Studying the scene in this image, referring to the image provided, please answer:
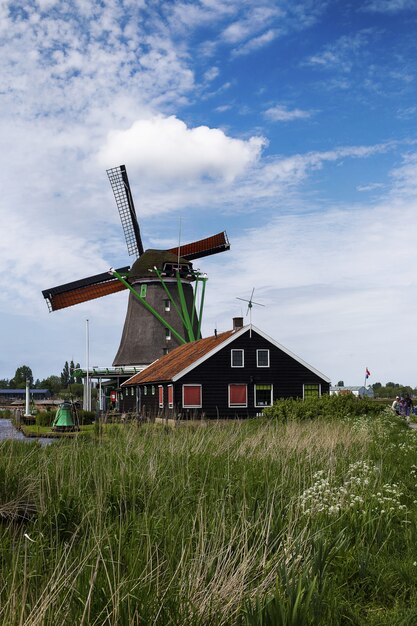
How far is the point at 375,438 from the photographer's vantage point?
585 inches

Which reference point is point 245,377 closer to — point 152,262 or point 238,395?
point 238,395

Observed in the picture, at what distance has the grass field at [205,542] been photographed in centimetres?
453

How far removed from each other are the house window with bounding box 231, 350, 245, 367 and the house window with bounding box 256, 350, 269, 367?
0.81 meters

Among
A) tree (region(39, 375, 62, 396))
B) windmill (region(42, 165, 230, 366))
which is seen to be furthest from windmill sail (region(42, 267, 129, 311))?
tree (region(39, 375, 62, 396))

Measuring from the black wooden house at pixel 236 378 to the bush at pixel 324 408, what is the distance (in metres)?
8.64

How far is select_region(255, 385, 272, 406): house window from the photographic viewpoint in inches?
1469

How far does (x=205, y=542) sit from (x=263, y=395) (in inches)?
1247

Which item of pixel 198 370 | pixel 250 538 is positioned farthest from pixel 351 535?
pixel 198 370

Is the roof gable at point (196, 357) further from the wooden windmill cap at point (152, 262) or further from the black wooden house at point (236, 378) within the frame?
the wooden windmill cap at point (152, 262)

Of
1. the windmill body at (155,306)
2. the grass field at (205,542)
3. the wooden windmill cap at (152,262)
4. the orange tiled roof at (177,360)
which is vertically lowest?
the grass field at (205,542)

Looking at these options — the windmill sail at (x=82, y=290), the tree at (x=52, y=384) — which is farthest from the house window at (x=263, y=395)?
the tree at (x=52, y=384)

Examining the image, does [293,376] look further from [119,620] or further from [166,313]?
[119,620]

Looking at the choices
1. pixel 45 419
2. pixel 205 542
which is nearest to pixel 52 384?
pixel 45 419

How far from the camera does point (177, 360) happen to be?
39125 mm
